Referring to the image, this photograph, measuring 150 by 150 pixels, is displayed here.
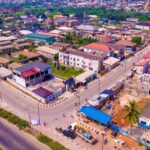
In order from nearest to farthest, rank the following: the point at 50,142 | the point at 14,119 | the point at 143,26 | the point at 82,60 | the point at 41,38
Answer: the point at 50,142, the point at 14,119, the point at 82,60, the point at 41,38, the point at 143,26

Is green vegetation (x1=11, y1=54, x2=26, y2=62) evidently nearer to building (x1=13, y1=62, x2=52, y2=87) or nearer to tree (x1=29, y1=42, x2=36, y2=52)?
tree (x1=29, y1=42, x2=36, y2=52)

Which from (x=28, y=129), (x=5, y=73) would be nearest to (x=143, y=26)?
(x=5, y=73)

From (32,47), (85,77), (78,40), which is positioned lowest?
(85,77)

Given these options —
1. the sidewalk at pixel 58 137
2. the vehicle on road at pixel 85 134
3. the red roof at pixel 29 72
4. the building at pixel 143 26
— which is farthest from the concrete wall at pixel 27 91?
the building at pixel 143 26

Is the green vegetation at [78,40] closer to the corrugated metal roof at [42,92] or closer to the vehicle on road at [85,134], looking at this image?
the corrugated metal roof at [42,92]

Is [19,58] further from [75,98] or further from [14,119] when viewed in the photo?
[14,119]

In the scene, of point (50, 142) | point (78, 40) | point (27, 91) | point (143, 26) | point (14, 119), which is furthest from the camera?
point (143, 26)

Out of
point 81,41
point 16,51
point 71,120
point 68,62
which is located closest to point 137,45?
point 81,41
